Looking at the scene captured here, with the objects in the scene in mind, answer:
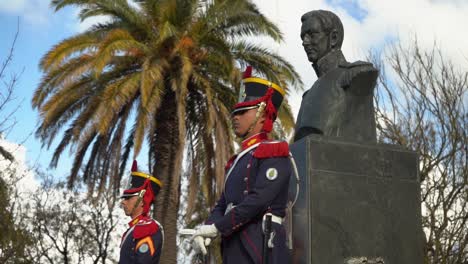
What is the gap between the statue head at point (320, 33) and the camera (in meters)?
5.47

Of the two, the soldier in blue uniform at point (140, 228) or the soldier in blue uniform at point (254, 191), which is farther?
the soldier in blue uniform at point (140, 228)

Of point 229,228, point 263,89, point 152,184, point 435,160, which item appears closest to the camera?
point 229,228

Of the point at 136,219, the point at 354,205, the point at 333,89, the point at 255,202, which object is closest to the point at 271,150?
the point at 255,202

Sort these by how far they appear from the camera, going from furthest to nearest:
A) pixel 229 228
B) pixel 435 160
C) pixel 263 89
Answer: pixel 435 160, pixel 263 89, pixel 229 228

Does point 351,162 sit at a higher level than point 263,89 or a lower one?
lower

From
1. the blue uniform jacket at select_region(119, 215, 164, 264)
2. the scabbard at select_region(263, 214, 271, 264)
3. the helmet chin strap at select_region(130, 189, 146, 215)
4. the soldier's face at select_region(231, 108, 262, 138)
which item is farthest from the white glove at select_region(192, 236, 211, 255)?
the helmet chin strap at select_region(130, 189, 146, 215)

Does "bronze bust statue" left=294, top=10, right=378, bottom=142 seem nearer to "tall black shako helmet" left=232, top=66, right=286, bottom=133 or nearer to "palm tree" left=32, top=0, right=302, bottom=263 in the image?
"tall black shako helmet" left=232, top=66, right=286, bottom=133

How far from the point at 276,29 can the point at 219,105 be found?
2.29 m

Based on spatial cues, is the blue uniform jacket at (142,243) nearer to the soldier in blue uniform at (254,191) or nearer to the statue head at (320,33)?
the soldier in blue uniform at (254,191)

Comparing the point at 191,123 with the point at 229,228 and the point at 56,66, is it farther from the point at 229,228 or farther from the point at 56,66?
the point at 229,228

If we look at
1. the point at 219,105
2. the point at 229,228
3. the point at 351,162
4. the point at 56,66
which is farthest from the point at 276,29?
the point at 229,228

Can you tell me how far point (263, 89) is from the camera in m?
4.42

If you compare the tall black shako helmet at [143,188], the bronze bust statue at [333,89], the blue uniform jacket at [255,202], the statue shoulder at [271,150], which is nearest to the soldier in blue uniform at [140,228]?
the tall black shako helmet at [143,188]

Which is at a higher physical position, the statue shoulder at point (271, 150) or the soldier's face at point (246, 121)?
the soldier's face at point (246, 121)
